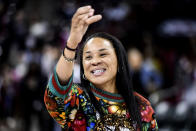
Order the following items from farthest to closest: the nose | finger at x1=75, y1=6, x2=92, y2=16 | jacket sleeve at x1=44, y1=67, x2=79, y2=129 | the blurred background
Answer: the blurred background
the nose
jacket sleeve at x1=44, y1=67, x2=79, y2=129
finger at x1=75, y1=6, x2=92, y2=16

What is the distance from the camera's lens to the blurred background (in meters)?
6.00

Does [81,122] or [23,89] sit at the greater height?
[81,122]

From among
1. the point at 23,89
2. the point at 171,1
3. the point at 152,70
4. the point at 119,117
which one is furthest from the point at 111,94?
the point at 171,1

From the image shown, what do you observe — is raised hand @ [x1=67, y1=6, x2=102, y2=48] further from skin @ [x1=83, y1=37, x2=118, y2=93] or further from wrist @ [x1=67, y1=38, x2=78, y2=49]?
skin @ [x1=83, y1=37, x2=118, y2=93]

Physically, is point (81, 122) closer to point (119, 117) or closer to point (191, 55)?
point (119, 117)

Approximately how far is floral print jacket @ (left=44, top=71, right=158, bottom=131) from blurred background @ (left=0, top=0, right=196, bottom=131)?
63.6 inches

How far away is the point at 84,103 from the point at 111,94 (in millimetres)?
214

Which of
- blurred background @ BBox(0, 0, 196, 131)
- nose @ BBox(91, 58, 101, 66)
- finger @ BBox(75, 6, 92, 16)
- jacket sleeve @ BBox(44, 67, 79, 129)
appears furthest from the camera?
blurred background @ BBox(0, 0, 196, 131)

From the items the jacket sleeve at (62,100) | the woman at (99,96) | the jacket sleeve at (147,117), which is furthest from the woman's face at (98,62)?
the jacket sleeve at (147,117)

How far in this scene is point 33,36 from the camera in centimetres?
796

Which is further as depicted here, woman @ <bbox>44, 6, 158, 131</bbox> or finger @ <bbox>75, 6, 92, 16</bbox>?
woman @ <bbox>44, 6, 158, 131</bbox>

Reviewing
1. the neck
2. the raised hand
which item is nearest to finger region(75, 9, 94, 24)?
the raised hand

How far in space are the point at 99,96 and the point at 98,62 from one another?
8.2 inches

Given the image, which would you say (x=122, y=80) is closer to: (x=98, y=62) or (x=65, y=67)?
(x=98, y=62)
